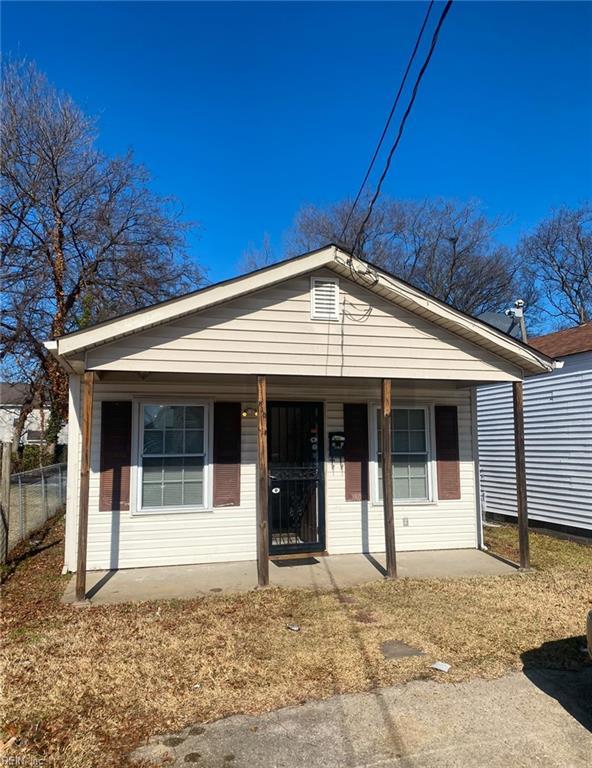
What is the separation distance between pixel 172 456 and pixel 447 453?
4261 mm

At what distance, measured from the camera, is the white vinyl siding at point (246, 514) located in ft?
23.3

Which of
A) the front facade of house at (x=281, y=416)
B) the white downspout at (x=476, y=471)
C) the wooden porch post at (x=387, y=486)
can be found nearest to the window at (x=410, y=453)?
the front facade of house at (x=281, y=416)

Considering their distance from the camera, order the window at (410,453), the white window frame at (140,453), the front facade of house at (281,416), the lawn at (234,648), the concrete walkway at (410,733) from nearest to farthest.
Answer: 1. the concrete walkway at (410,733)
2. the lawn at (234,648)
3. the front facade of house at (281,416)
4. the white window frame at (140,453)
5. the window at (410,453)

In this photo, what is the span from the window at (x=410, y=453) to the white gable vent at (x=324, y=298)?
2.23m

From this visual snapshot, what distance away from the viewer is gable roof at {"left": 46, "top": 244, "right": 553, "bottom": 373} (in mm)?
5699

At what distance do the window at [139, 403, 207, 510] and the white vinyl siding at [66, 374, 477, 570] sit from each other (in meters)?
0.16

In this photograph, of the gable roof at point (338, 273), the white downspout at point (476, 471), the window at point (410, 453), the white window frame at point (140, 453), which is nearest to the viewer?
the gable roof at point (338, 273)

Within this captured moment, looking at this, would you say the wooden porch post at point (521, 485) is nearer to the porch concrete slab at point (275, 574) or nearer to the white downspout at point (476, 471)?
the porch concrete slab at point (275, 574)

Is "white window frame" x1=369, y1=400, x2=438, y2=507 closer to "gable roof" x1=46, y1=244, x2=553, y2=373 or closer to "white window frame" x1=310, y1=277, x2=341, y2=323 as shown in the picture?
"gable roof" x1=46, y1=244, x2=553, y2=373

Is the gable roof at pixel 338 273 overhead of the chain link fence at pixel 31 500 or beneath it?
overhead

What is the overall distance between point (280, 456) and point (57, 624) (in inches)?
150

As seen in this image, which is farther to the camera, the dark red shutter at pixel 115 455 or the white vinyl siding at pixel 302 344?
the dark red shutter at pixel 115 455

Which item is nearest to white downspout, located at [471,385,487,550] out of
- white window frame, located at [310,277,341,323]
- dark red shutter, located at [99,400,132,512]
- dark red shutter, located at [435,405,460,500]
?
dark red shutter, located at [435,405,460,500]

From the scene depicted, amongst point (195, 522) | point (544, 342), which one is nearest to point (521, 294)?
point (544, 342)
